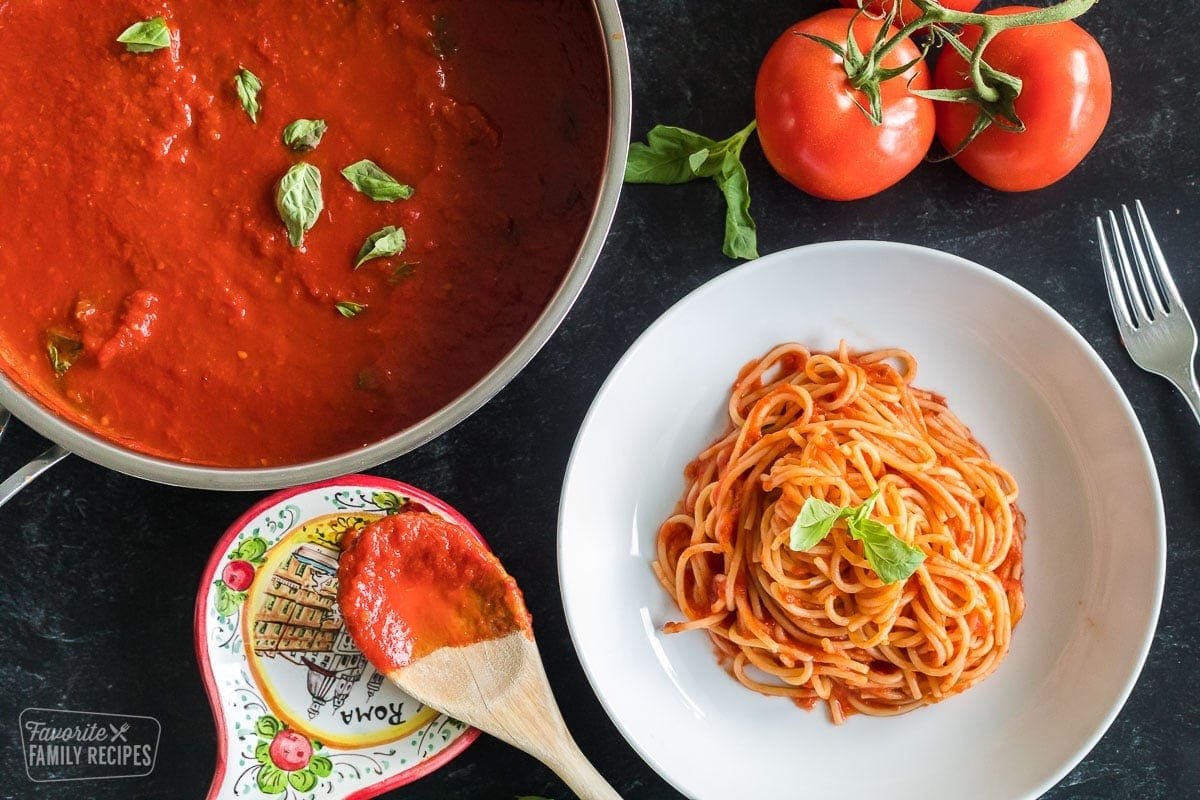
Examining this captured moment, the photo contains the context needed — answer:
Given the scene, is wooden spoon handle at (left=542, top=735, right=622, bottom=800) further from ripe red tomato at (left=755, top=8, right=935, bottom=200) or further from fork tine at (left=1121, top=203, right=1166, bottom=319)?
fork tine at (left=1121, top=203, right=1166, bottom=319)

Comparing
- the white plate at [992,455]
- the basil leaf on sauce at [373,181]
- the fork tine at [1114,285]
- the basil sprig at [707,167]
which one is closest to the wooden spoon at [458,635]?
the white plate at [992,455]

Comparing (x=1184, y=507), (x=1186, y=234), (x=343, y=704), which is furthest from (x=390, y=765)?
(x=1186, y=234)

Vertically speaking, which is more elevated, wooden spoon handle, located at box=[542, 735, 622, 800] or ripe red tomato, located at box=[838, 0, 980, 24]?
ripe red tomato, located at box=[838, 0, 980, 24]

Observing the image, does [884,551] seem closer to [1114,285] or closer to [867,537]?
[867,537]

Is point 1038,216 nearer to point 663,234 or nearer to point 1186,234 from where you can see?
point 1186,234

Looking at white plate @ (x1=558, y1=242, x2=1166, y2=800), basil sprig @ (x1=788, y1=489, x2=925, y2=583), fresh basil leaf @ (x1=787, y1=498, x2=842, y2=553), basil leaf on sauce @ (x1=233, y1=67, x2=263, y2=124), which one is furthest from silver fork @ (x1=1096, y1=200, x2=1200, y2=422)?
basil leaf on sauce @ (x1=233, y1=67, x2=263, y2=124)
